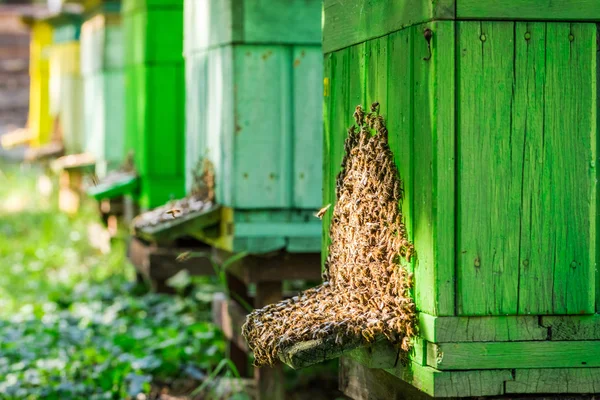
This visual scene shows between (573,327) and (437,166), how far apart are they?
68 cm

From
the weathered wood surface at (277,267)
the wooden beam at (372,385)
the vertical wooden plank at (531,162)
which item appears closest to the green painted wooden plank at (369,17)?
the vertical wooden plank at (531,162)

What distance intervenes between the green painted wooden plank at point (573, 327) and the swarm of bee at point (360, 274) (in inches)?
17.1

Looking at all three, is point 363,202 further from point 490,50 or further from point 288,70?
point 288,70

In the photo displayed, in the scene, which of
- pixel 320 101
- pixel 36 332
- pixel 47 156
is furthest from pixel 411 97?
pixel 47 156

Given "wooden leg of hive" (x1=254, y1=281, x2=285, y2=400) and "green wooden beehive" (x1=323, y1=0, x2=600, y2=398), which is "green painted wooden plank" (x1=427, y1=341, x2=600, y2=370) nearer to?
"green wooden beehive" (x1=323, y1=0, x2=600, y2=398)

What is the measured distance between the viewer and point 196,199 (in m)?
6.79

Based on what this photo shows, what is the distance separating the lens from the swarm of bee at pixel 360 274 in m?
3.62

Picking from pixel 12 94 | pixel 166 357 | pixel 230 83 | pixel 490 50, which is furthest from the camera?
pixel 12 94

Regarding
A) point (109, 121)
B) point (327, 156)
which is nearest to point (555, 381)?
point (327, 156)

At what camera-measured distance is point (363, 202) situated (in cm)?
394

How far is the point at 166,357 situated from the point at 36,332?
4.35 ft

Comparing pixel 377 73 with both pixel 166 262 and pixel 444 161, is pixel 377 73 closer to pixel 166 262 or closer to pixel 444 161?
pixel 444 161

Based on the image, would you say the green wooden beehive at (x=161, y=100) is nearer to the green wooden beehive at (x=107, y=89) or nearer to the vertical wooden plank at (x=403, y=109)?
the green wooden beehive at (x=107, y=89)

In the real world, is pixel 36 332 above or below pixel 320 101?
below
